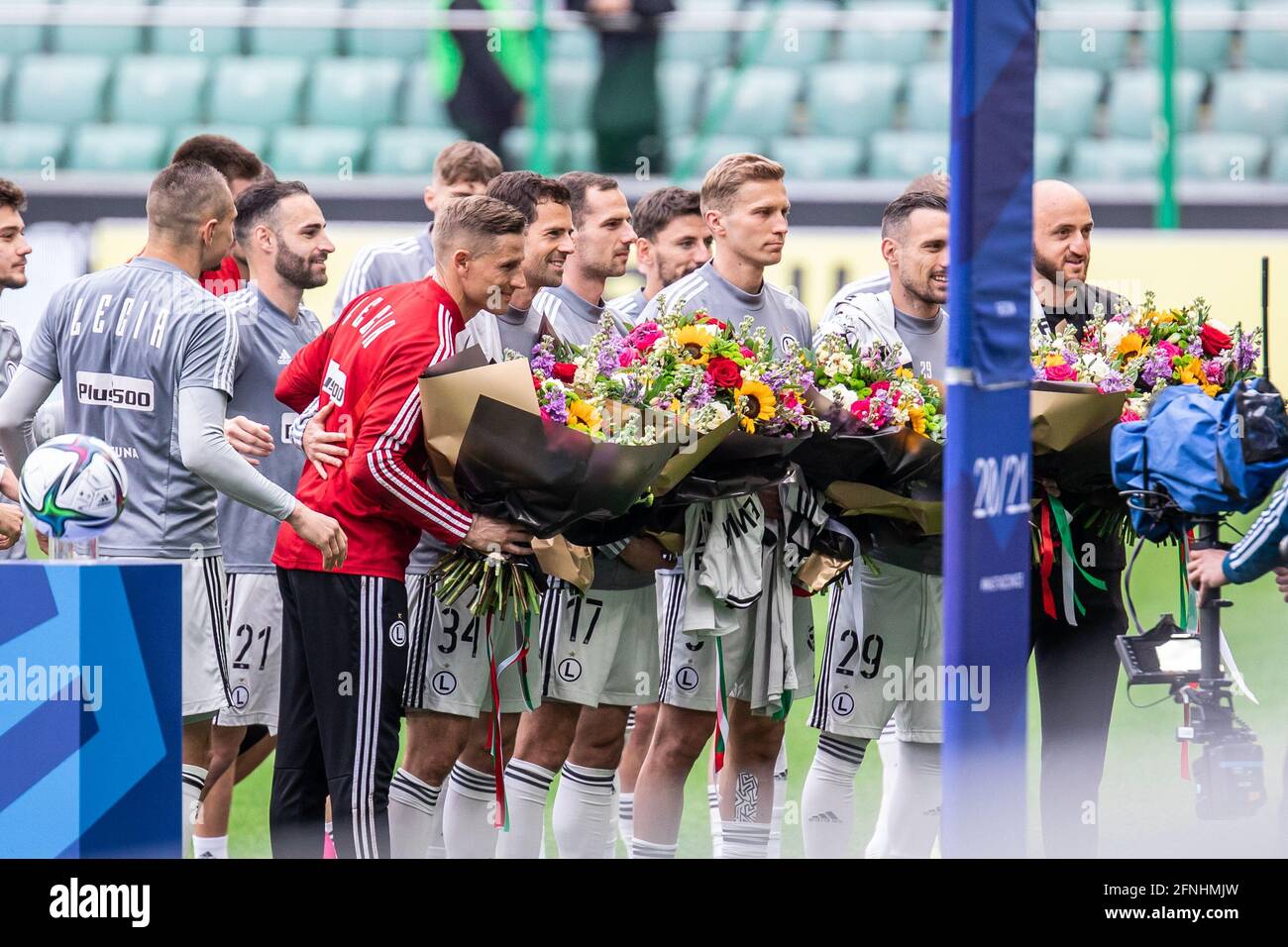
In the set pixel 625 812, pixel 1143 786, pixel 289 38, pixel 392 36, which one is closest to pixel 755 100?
pixel 392 36

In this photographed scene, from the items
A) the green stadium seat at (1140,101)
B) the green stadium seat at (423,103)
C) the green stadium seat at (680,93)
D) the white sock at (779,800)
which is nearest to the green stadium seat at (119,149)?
the green stadium seat at (423,103)

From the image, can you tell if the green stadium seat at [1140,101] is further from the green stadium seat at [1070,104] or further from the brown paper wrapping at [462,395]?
the brown paper wrapping at [462,395]

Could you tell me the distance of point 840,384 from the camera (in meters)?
4.52

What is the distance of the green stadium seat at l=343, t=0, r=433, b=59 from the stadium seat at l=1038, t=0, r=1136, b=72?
4085 mm

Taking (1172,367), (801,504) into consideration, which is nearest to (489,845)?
(801,504)

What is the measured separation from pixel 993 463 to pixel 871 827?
111 inches

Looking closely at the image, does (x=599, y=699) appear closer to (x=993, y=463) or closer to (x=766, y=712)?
(x=766, y=712)

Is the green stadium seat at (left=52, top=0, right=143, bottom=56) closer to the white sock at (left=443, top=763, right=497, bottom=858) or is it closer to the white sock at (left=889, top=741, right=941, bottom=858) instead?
the white sock at (left=443, top=763, right=497, bottom=858)

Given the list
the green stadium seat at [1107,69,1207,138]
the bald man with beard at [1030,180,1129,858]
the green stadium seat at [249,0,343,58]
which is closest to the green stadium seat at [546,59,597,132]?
the green stadium seat at [249,0,343,58]

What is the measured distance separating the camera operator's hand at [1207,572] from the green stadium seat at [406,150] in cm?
814

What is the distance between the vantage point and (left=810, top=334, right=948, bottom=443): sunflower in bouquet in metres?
4.48

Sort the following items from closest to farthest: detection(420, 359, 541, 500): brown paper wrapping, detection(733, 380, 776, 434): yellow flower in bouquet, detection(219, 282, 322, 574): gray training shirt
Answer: detection(420, 359, 541, 500): brown paper wrapping
detection(733, 380, 776, 434): yellow flower in bouquet
detection(219, 282, 322, 574): gray training shirt

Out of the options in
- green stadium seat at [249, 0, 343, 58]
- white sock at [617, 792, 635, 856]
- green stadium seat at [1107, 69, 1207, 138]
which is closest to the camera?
white sock at [617, 792, 635, 856]

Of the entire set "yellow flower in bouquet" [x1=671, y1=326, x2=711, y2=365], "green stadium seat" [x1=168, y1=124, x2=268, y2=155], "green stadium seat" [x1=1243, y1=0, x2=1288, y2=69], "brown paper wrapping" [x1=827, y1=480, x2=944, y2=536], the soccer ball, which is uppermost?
→ "green stadium seat" [x1=1243, y1=0, x2=1288, y2=69]
